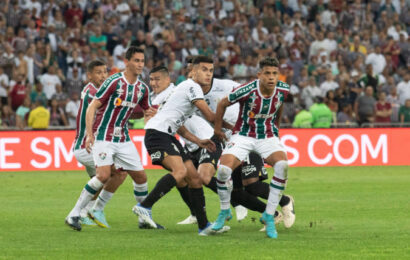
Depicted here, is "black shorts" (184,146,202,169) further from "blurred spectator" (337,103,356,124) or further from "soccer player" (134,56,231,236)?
"blurred spectator" (337,103,356,124)

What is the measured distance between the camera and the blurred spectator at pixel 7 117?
22875 mm

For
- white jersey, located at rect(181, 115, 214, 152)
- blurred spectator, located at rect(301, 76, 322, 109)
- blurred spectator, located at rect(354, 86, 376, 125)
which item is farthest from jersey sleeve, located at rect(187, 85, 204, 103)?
blurred spectator, located at rect(301, 76, 322, 109)

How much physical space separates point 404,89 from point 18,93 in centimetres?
1135

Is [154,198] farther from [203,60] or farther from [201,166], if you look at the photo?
[203,60]

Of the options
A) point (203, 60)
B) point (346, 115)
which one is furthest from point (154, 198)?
A: point (346, 115)

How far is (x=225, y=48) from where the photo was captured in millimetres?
26312

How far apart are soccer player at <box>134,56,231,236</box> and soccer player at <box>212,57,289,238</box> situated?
32 centimetres

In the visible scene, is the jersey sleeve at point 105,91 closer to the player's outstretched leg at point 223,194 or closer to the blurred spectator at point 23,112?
the player's outstretched leg at point 223,194

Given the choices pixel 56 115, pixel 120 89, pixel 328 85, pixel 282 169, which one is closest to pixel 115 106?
pixel 120 89

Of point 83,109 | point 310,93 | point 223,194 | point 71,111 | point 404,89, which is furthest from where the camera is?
point 404,89

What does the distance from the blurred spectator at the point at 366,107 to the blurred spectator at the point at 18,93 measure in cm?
941

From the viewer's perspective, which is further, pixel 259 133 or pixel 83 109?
pixel 83 109

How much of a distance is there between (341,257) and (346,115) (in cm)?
1670

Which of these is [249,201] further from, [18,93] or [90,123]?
[18,93]
